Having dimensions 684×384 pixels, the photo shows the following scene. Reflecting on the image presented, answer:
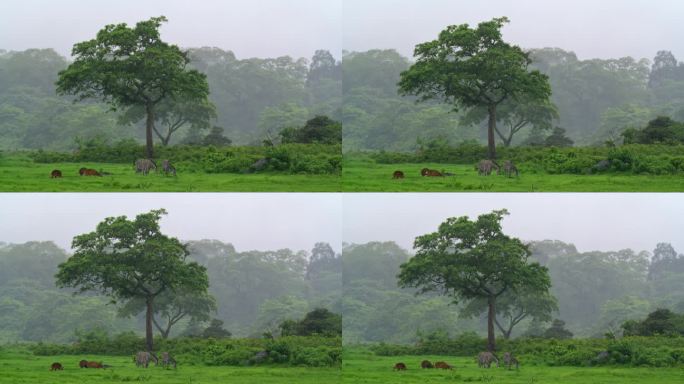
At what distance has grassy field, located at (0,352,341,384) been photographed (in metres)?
18.4

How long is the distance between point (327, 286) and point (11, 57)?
6834mm

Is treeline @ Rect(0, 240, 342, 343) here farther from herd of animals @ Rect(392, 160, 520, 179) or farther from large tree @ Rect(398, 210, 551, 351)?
herd of animals @ Rect(392, 160, 520, 179)

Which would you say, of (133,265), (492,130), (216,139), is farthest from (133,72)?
(492,130)

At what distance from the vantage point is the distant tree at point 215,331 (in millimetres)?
19000

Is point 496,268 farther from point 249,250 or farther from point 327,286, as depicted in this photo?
point 249,250

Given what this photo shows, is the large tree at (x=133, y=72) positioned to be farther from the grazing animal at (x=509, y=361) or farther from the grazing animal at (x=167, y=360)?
the grazing animal at (x=509, y=361)

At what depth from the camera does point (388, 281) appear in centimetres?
1889

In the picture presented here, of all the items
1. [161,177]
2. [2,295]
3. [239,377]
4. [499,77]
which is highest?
[499,77]

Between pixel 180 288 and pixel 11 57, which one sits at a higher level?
pixel 11 57

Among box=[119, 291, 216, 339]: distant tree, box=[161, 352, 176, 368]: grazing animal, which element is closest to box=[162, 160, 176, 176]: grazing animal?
box=[119, 291, 216, 339]: distant tree

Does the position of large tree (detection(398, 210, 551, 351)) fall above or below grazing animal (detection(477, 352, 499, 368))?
above

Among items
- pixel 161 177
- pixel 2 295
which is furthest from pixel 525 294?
pixel 2 295

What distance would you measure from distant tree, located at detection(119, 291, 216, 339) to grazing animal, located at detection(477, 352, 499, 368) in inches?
185

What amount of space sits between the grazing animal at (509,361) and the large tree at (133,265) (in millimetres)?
5326
